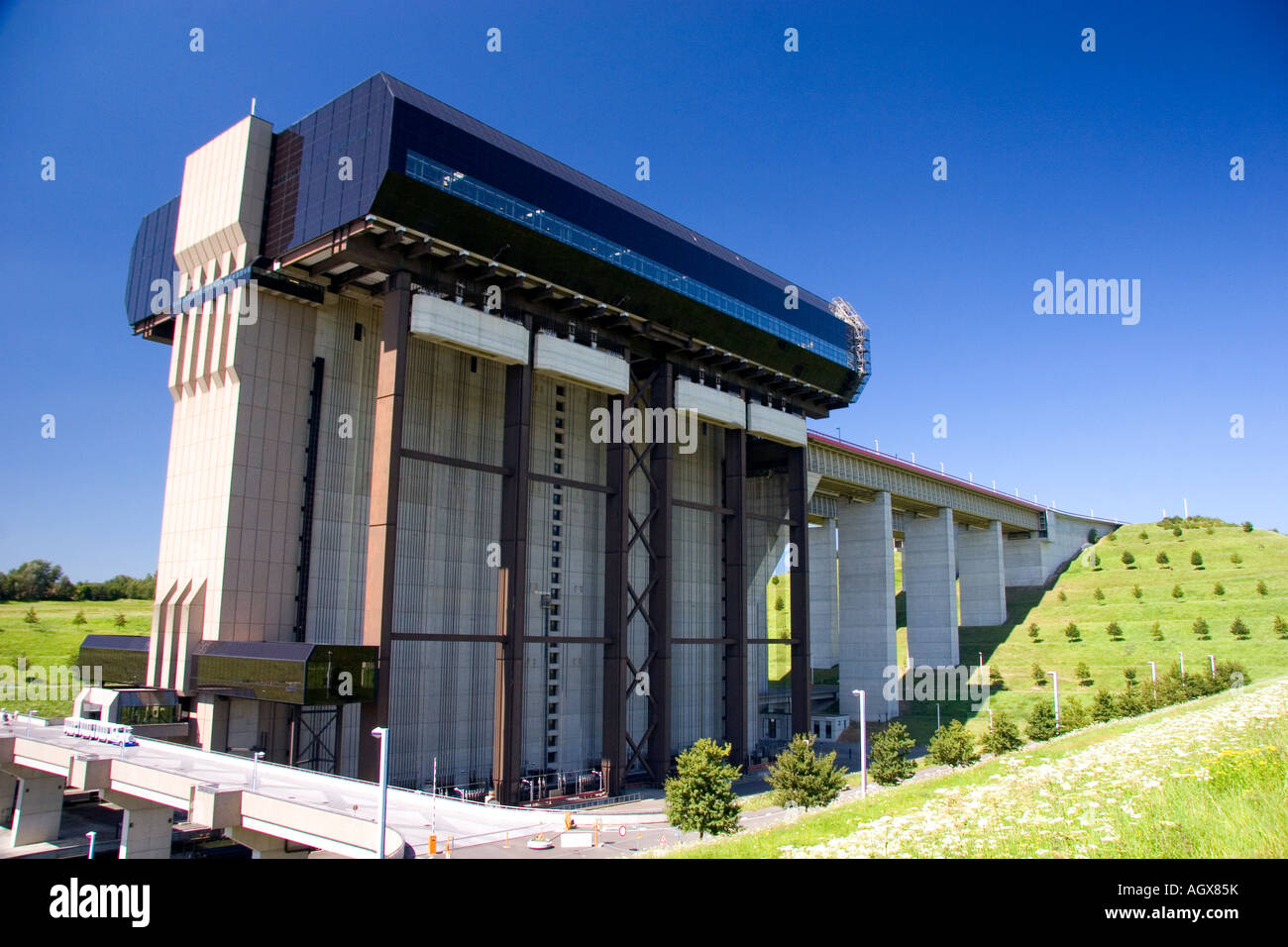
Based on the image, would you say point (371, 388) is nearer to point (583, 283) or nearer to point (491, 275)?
point (491, 275)

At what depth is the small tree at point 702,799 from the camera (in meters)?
30.3

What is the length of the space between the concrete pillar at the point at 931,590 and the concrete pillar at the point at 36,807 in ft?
226

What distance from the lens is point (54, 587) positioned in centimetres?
12331

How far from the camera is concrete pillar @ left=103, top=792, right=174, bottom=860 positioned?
32062mm

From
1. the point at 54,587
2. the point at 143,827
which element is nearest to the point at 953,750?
the point at 143,827

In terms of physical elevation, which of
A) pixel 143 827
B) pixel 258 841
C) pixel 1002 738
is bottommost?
pixel 143 827

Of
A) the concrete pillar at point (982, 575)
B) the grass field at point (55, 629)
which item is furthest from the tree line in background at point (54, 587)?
the concrete pillar at point (982, 575)

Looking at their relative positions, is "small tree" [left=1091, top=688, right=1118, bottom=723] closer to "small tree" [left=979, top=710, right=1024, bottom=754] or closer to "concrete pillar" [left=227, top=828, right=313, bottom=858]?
"small tree" [left=979, top=710, right=1024, bottom=754]

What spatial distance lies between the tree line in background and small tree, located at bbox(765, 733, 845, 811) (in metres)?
112

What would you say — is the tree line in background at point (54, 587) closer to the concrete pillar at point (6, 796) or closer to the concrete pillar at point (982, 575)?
the concrete pillar at point (6, 796)

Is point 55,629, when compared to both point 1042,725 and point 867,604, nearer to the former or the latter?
point 867,604

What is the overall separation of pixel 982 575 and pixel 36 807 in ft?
284

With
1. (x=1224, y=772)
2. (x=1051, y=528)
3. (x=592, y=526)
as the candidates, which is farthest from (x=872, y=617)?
(x=1224, y=772)
